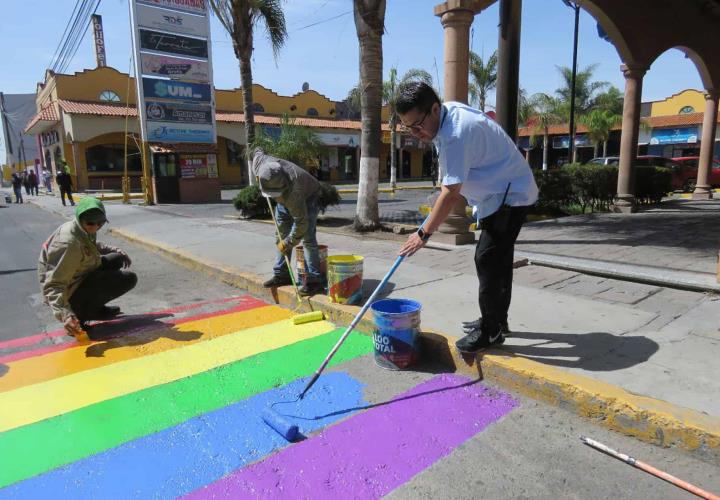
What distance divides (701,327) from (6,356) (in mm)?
5636

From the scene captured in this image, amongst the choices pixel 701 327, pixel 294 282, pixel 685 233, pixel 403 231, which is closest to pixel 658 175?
pixel 685 233

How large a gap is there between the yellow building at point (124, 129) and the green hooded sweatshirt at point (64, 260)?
589 inches

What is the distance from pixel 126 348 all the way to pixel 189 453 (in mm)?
1914

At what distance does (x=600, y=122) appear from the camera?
1247 inches

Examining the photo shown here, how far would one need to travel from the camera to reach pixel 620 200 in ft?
39.8

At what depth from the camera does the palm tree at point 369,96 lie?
873 cm

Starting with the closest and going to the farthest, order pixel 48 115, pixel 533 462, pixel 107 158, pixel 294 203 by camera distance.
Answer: pixel 533 462 < pixel 294 203 < pixel 48 115 < pixel 107 158

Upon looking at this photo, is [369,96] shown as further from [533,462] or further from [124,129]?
[124,129]

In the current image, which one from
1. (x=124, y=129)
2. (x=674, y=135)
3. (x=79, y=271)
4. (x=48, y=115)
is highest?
(x=48, y=115)

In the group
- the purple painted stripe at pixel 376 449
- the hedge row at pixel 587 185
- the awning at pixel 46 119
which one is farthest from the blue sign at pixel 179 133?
the purple painted stripe at pixel 376 449

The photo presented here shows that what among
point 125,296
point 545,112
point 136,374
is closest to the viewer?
point 136,374

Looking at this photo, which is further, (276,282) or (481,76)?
(481,76)

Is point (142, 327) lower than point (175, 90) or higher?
lower

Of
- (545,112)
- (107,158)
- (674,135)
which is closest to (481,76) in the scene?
(545,112)
